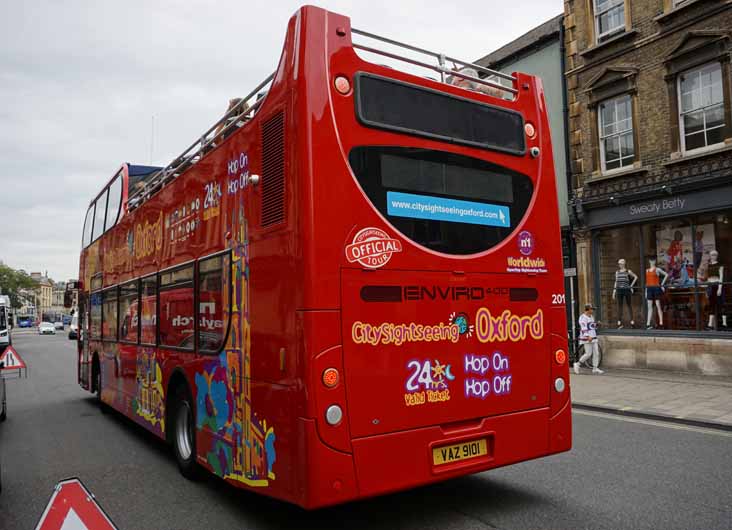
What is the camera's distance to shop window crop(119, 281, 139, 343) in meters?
8.18

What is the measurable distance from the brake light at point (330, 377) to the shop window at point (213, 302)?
4.85ft

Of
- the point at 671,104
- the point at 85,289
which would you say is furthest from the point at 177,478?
the point at 671,104

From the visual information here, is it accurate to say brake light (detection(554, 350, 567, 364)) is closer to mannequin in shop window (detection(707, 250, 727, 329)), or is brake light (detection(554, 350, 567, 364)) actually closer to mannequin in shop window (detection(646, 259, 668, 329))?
mannequin in shop window (detection(707, 250, 727, 329))

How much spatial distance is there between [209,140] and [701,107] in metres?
12.2

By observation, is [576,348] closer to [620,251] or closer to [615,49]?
[620,251]

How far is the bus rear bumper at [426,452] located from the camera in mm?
3871

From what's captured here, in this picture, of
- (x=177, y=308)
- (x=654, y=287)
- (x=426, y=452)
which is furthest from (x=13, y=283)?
(x=426, y=452)

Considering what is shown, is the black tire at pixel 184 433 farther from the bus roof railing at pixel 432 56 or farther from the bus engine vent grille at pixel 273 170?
the bus roof railing at pixel 432 56

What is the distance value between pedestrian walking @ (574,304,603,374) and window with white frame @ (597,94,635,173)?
3.91 meters

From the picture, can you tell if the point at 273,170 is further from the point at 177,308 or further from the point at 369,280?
the point at 177,308

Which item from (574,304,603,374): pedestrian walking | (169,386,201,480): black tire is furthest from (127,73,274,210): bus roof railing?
(574,304,603,374): pedestrian walking

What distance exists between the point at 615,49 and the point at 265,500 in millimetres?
14724

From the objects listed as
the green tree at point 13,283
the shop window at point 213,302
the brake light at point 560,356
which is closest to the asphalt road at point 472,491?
the brake light at point 560,356

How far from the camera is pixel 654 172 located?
14562mm
